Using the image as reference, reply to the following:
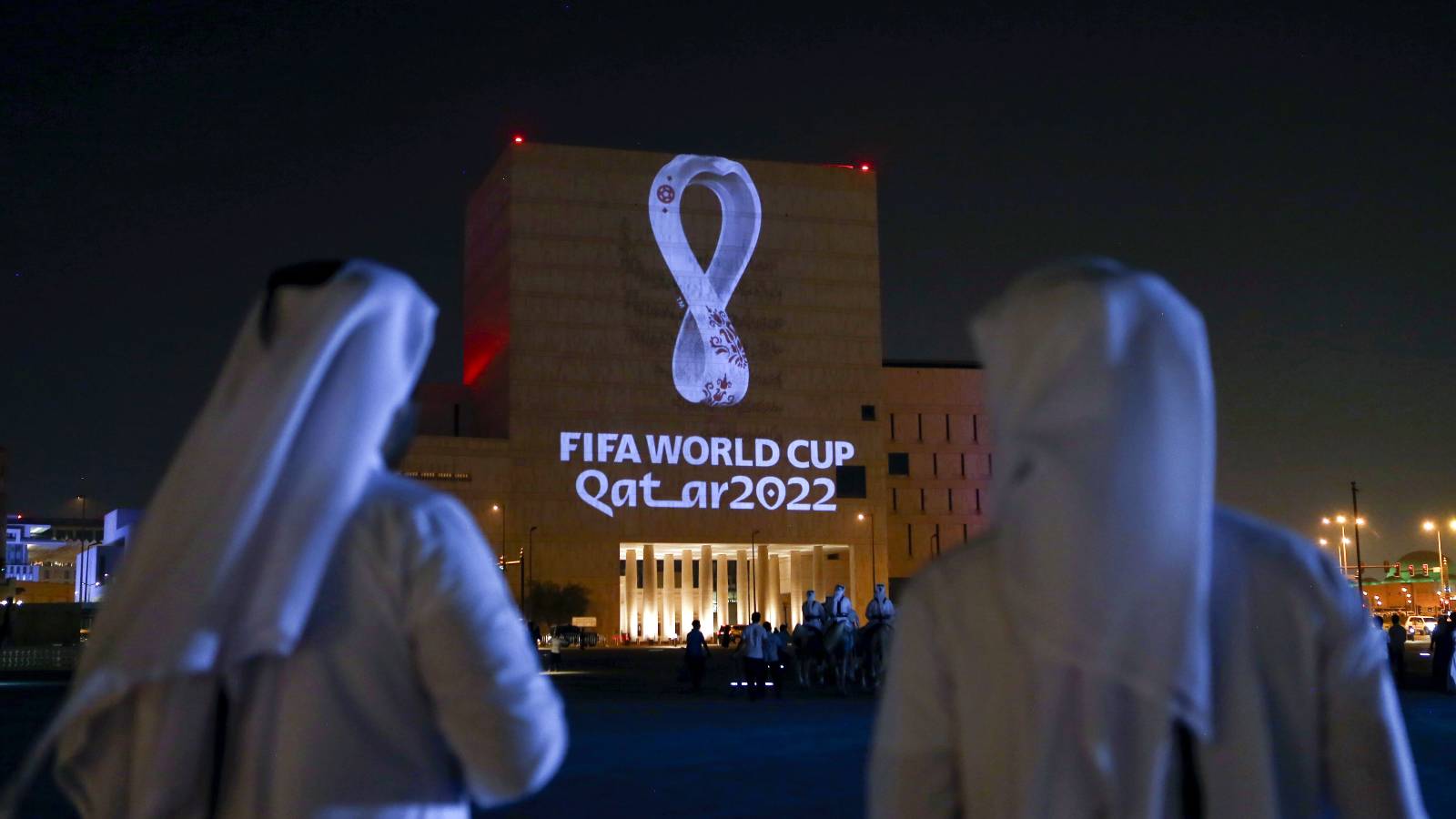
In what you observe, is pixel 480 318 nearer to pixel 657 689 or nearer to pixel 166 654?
pixel 657 689

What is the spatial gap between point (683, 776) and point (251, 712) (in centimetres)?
884

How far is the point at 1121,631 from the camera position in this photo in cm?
186

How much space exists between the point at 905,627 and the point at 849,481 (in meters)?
82.6

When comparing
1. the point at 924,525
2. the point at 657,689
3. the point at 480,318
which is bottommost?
the point at 657,689

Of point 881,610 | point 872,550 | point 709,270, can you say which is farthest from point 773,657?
point 872,550

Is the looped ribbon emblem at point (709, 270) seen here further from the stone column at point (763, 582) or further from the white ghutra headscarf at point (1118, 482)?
the white ghutra headscarf at point (1118, 482)

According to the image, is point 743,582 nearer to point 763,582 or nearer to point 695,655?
point 763,582

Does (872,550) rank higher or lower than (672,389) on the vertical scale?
lower

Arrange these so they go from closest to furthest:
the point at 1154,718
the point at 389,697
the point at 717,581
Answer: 1. the point at 1154,718
2. the point at 389,697
3. the point at 717,581

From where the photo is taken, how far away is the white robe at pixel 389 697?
2.28 m

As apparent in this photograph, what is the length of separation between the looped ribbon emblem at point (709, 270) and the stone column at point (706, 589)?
33.1 feet

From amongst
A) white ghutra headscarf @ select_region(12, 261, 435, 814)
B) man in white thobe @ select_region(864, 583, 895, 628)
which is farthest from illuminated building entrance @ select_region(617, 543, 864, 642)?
white ghutra headscarf @ select_region(12, 261, 435, 814)

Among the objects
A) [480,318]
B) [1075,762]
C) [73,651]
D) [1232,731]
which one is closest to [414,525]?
[1075,762]

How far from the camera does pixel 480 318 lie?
89.1 metres
